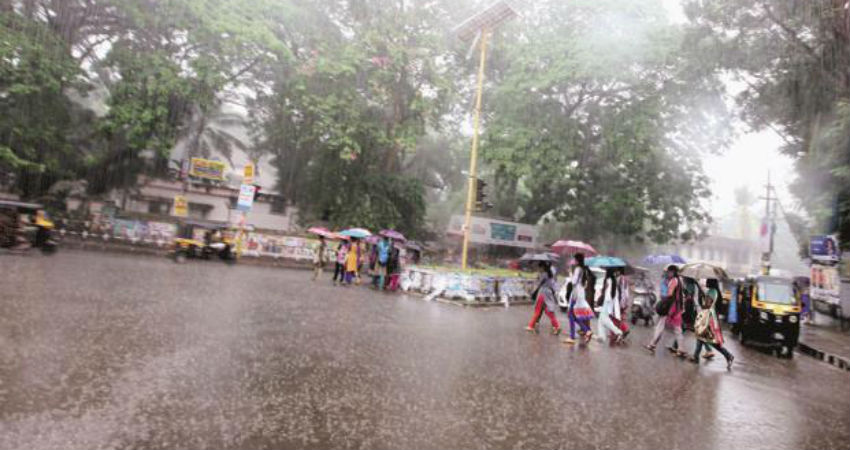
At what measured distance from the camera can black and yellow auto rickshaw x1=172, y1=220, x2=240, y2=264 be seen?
20453mm

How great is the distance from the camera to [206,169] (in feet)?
104

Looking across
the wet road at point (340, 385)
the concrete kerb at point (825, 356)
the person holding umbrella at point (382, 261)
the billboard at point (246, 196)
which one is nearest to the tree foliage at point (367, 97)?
the billboard at point (246, 196)

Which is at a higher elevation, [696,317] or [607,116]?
[607,116]

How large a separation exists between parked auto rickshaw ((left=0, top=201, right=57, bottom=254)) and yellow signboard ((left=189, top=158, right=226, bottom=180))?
14440mm

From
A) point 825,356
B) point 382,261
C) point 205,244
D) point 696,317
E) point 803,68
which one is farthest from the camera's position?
point 205,244

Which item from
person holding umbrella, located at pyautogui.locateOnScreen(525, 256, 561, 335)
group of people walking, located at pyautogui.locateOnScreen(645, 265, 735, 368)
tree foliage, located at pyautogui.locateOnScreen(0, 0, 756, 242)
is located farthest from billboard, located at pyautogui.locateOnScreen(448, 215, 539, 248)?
group of people walking, located at pyautogui.locateOnScreen(645, 265, 735, 368)

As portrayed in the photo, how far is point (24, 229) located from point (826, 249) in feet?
89.0

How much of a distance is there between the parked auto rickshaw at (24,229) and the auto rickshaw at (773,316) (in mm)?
20086

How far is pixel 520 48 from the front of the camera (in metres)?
27.5

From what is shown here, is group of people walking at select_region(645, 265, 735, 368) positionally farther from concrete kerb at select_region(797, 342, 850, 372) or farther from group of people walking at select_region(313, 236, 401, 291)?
group of people walking at select_region(313, 236, 401, 291)

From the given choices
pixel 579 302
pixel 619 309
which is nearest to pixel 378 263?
pixel 579 302

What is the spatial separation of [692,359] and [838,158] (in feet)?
33.8

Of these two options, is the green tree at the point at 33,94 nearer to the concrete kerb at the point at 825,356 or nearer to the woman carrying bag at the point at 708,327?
the woman carrying bag at the point at 708,327

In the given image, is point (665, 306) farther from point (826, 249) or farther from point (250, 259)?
point (250, 259)
